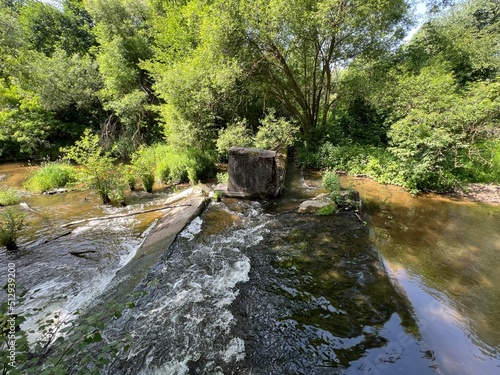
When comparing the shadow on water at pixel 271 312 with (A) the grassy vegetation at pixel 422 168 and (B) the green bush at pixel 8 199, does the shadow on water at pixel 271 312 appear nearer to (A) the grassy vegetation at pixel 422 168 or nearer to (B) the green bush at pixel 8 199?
(A) the grassy vegetation at pixel 422 168

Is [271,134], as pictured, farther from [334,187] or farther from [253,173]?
[334,187]

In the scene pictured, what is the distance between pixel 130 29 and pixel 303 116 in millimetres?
11503

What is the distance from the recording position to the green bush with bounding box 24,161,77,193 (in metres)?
8.82

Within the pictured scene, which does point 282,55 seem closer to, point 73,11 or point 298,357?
point 298,357

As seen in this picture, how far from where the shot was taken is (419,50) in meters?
12.9

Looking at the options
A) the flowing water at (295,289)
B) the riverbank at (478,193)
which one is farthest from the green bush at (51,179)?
the riverbank at (478,193)

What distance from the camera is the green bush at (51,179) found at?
28.9 feet

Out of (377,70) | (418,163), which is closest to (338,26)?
(377,70)

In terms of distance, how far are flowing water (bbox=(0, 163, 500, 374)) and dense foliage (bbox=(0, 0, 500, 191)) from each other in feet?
10.8

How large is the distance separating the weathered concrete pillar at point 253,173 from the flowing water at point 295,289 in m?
0.97

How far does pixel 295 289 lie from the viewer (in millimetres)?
3729

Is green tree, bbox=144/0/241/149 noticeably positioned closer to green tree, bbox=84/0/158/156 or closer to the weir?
the weir

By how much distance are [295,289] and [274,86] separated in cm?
1022

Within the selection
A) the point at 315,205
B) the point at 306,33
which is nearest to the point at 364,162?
the point at 315,205
